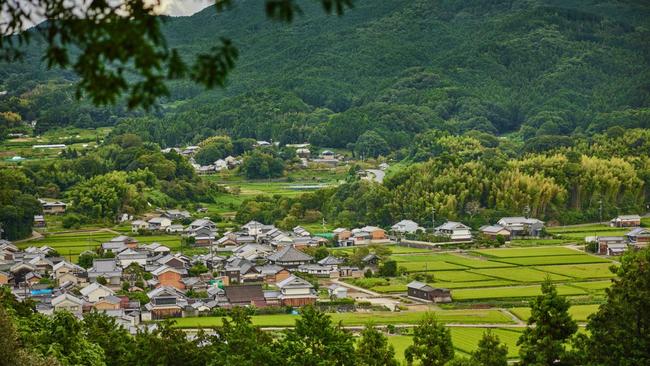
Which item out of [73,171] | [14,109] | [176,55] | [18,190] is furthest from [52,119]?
[176,55]

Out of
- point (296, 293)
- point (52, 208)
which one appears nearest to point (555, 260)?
point (296, 293)

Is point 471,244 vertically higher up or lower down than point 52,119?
lower down

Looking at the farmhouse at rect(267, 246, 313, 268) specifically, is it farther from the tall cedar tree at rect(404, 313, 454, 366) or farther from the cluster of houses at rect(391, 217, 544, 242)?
the tall cedar tree at rect(404, 313, 454, 366)

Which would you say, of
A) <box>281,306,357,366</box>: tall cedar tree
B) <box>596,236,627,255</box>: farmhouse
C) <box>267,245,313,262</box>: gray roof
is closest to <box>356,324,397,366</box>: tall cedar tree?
<box>281,306,357,366</box>: tall cedar tree

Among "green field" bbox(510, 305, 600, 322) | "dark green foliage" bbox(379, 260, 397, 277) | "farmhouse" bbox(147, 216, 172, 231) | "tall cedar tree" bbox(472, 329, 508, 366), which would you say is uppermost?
"tall cedar tree" bbox(472, 329, 508, 366)

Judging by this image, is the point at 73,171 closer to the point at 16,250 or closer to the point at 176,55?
the point at 16,250

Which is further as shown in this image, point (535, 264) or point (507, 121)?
point (507, 121)
